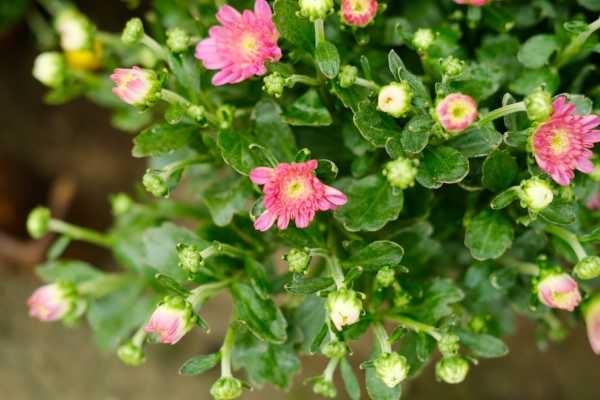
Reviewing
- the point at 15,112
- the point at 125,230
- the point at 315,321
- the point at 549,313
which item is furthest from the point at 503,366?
the point at 15,112

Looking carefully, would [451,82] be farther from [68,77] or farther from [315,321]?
[68,77]

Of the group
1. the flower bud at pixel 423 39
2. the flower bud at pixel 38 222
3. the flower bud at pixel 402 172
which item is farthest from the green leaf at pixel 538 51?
the flower bud at pixel 38 222

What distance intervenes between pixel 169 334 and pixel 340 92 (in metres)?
0.35

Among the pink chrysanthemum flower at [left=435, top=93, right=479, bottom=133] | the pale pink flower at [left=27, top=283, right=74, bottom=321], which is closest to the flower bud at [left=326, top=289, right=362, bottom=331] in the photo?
the pink chrysanthemum flower at [left=435, top=93, right=479, bottom=133]

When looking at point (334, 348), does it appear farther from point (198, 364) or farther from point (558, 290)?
point (558, 290)

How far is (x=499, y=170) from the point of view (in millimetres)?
835

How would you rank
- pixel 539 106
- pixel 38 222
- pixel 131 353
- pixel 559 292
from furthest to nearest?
pixel 38 222 → pixel 131 353 → pixel 559 292 → pixel 539 106

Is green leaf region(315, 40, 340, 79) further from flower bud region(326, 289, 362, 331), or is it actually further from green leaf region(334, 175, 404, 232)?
flower bud region(326, 289, 362, 331)

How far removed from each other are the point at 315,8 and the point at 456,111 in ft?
0.64

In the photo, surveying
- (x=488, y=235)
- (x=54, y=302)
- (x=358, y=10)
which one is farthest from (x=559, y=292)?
(x=54, y=302)

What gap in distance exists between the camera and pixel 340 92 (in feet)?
2.76

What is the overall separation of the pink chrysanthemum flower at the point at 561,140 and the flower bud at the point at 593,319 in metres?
0.24

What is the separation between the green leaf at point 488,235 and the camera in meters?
0.85

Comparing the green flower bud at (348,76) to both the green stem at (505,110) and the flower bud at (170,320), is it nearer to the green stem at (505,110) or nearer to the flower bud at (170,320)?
the green stem at (505,110)
